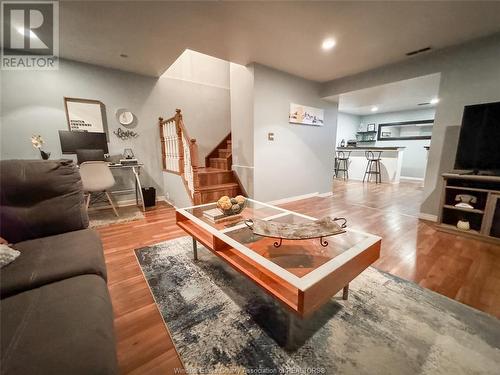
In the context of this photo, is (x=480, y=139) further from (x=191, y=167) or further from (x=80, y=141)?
(x=80, y=141)

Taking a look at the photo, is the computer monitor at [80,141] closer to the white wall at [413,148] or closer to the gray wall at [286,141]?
the gray wall at [286,141]

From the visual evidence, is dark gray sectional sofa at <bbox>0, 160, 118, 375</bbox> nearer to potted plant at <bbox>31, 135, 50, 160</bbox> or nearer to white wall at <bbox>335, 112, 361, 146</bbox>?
potted plant at <bbox>31, 135, 50, 160</bbox>

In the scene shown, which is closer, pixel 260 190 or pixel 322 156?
pixel 260 190

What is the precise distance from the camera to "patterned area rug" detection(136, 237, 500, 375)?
3.26 ft

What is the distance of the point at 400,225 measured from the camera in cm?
282

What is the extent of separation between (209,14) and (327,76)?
2488 millimetres

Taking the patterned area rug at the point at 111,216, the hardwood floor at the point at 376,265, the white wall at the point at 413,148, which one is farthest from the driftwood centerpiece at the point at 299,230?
the white wall at the point at 413,148

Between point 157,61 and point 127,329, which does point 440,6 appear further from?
point 127,329

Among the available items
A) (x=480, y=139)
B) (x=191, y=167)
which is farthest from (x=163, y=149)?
(x=480, y=139)

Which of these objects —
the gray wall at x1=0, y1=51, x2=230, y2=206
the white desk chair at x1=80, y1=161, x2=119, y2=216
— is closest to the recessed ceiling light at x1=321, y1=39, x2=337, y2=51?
the gray wall at x1=0, y1=51, x2=230, y2=206

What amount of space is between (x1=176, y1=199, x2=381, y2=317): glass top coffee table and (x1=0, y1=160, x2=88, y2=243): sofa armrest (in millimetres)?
820

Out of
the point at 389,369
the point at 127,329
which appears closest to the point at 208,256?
the point at 127,329

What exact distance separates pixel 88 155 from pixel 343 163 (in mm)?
7011

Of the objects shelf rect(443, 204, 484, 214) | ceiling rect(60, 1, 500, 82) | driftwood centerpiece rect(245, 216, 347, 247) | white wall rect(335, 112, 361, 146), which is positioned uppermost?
ceiling rect(60, 1, 500, 82)
